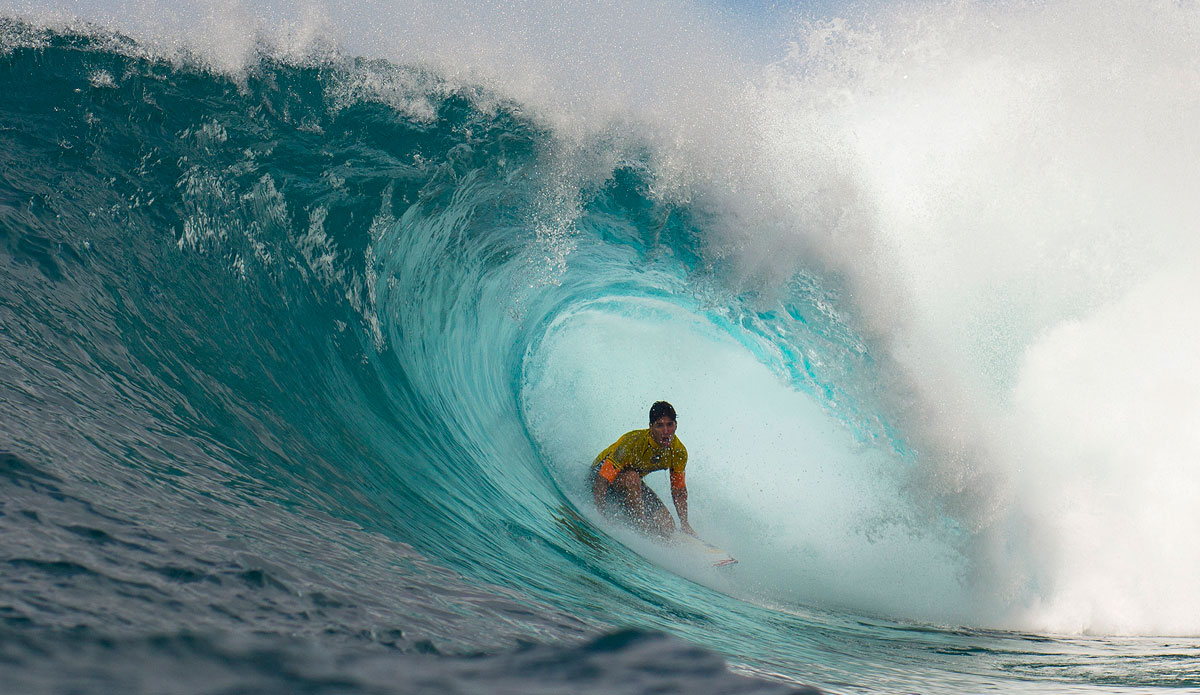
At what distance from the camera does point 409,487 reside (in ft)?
14.4

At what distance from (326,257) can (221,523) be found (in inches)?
148

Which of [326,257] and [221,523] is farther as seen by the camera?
[326,257]

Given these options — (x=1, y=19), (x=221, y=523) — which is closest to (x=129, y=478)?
(x=221, y=523)

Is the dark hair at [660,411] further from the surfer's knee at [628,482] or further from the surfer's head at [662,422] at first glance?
the surfer's knee at [628,482]

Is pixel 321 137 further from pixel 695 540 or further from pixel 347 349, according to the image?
pixel 695 540

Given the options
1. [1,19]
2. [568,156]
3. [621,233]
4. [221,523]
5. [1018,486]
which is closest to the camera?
[221,523]

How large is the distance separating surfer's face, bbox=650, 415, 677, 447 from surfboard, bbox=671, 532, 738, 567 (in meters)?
0.72

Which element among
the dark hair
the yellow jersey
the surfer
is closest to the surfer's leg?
the surfer

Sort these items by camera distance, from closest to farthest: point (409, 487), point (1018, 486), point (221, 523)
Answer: point (221, 523) < point (409, 487) < point (1018, 486)

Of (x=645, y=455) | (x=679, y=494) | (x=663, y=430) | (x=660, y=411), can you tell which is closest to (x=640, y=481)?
(x=645, y=455)

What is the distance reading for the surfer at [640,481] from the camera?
6059 mm

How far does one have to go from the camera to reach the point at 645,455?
617 centimetres

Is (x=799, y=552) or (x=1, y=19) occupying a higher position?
(x=1, y=19)

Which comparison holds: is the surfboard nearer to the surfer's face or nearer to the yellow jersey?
the yellow jersey
